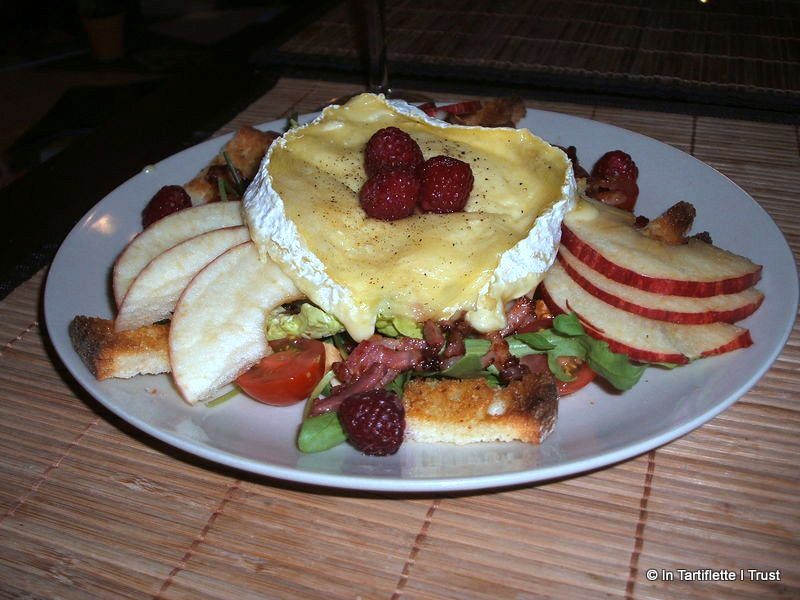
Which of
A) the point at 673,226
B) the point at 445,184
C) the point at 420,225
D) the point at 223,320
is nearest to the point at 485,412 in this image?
the point at 420,225

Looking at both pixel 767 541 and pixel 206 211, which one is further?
pixel 206 211

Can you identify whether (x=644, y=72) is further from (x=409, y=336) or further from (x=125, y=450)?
(x=125, y=450)

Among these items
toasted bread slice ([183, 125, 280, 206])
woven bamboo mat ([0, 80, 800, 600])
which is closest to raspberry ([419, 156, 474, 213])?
woven bamboo mat ([0, 80, 800, 600])

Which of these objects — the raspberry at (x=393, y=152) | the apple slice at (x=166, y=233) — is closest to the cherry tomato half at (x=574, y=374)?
the raspberry at (x=393, y=152)

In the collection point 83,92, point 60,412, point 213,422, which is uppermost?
point 213,422

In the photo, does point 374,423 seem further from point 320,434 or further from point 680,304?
point 680,304

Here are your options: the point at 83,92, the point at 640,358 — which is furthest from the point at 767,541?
the point at 83,92
